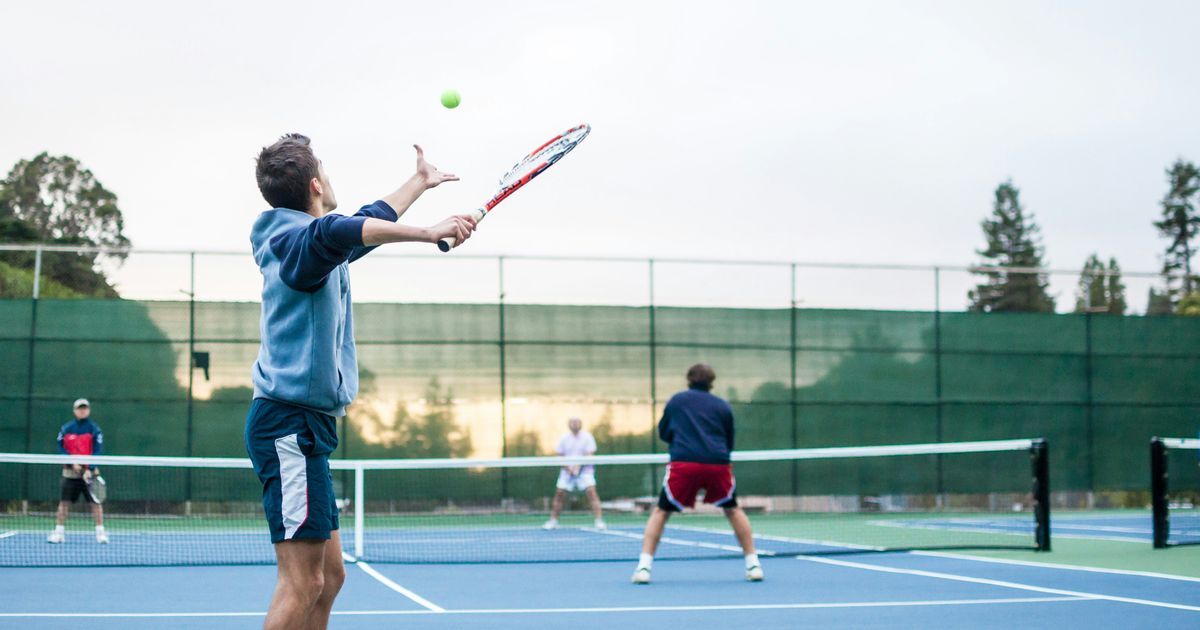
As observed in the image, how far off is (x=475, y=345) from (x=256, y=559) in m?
6.97

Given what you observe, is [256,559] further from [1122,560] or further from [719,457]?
[1122,560]

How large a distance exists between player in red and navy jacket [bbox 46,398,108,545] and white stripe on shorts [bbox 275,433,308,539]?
9187 millimetres

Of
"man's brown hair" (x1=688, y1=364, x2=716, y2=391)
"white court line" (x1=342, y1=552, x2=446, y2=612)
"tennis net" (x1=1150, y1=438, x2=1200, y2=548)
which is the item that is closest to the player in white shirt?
"white court line" (x1=342, y1=552, x2=446, y2=612)

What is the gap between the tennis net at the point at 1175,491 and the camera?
34.3 feet

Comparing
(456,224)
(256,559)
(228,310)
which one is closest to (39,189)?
(228,310)

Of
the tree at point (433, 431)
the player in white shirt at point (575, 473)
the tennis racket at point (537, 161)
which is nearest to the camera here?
the tennis racket at point (537, 161)

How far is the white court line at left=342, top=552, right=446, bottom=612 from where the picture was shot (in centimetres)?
713

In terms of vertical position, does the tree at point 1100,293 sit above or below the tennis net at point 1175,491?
above

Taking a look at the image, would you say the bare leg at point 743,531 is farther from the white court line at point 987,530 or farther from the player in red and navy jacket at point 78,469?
the player in red and navy jacket at point 78,469

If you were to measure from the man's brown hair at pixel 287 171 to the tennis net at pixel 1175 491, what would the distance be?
8.40m

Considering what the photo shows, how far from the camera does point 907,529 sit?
14.9 m

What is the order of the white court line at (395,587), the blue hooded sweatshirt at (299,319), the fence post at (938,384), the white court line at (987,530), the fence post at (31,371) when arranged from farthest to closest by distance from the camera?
the fence post at (938,384)
the fence post at (31,371)
the white court line at (987,530)
the white court line at (395,587)
the blue hooded sweatshirt at (299,319)

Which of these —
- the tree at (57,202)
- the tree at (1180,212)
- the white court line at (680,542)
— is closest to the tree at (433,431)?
the white court line at (680,542)

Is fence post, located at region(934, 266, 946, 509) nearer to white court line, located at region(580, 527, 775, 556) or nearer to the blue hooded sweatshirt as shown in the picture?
white court line, located at region(580, 527, 775, 556)
